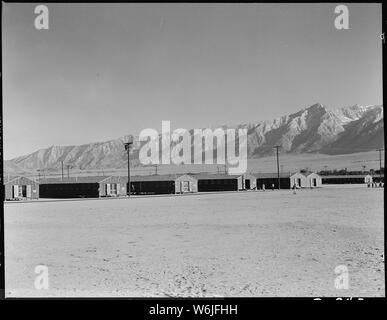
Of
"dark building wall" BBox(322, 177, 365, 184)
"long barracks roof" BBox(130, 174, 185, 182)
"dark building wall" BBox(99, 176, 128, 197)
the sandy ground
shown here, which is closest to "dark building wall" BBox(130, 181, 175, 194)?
"long barracks roof" BBox(130, 174, 185, 182)

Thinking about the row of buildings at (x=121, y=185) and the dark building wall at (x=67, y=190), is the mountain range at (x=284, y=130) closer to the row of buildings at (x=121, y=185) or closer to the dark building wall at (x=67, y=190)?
the dark building wall at (x=67, y=190)

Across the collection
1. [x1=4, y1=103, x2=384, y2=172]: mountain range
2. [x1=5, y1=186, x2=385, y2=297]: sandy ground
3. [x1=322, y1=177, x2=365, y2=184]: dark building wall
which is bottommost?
[x1=322, y1=177, x2=365, y2=184]: dark building wall

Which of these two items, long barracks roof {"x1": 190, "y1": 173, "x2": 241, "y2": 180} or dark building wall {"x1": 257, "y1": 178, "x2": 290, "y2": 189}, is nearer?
long barracks roof {"x1": 190, "y1": 173, "x2": 241, "y2": 180}

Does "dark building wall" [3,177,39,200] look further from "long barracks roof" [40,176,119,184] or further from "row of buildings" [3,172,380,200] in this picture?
"long barracks roof" [40,176,119,184]

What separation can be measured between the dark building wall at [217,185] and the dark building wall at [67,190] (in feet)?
28.9

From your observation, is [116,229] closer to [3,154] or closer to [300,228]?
[300,228]

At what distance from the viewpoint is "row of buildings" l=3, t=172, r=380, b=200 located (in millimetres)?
28150

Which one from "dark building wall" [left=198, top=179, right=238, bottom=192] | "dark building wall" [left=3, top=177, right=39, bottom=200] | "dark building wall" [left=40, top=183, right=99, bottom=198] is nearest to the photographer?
"dark building wall" [left=3, top=177, right=39, bottom=200]

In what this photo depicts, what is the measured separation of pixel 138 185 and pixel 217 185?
6753mm

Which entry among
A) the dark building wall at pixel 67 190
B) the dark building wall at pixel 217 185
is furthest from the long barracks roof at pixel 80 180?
the dark building wall at pixel 217 185

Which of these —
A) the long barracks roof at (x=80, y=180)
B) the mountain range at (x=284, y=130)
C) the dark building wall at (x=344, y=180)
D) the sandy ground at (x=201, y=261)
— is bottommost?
the dark building wall at (x=344, y=180)

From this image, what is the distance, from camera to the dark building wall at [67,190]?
29.7 meters

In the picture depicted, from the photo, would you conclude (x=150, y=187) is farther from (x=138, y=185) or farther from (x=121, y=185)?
(x=121, y=185)
